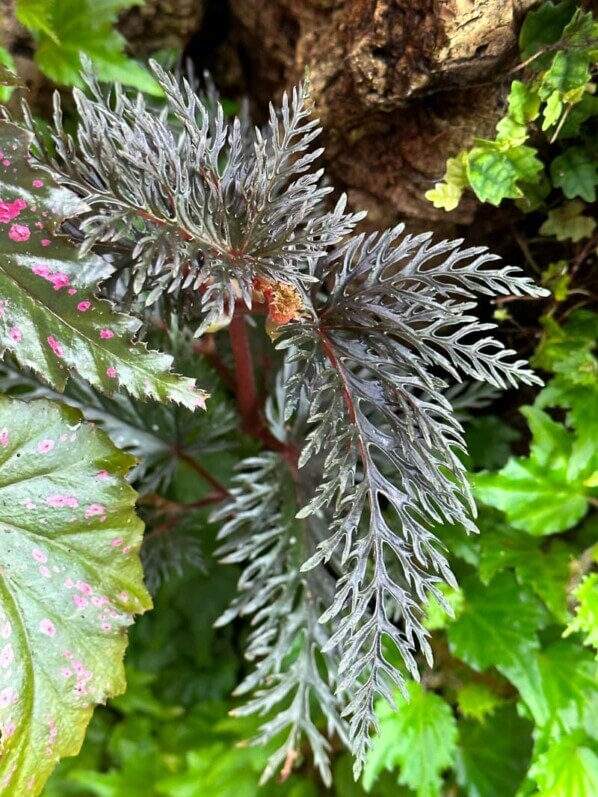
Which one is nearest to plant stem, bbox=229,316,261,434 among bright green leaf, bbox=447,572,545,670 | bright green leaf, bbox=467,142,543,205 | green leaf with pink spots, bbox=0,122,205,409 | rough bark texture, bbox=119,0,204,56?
green leaf with pink spots, bbox=0,122,205,409

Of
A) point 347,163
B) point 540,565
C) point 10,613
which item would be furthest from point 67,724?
point 347,163

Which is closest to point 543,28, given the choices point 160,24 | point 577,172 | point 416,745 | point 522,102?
point 522,102

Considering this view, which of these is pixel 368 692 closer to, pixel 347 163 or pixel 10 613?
pixel 10 613

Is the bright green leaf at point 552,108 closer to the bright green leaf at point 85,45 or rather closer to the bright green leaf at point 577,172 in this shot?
the bright green leaf at point 577,172

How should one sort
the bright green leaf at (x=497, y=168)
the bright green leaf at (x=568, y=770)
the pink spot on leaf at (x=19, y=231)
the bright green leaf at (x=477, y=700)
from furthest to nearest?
the bright green leaf at (x=477, y=700) → the bright green leaf at (x=568, y=770) → the bright green leaf at (x=497, y=168) → the pink spot on leaf at (x=19, y=231)

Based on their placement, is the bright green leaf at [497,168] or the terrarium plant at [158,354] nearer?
the terrarium plant at [158,354]

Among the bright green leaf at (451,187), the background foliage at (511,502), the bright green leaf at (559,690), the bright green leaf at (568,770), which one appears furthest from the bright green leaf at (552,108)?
the bright green leaf at (568,770)

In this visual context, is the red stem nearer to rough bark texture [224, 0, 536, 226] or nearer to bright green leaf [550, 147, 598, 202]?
rough bark texture [224, 0, 536, 226]
